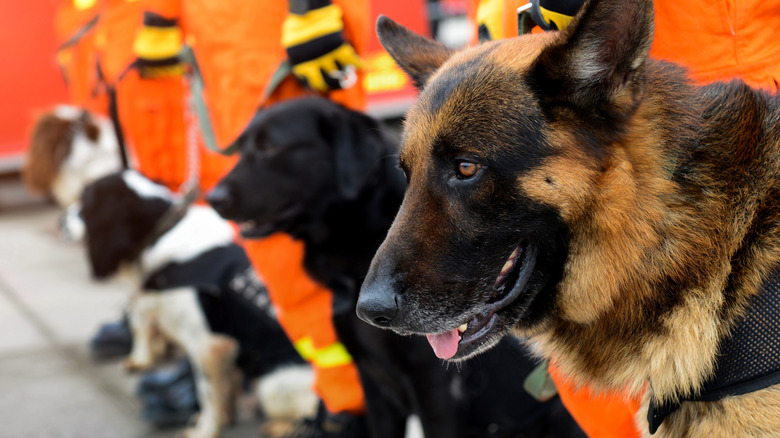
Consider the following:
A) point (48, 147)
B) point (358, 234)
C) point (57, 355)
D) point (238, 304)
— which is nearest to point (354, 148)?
point (358, 234)

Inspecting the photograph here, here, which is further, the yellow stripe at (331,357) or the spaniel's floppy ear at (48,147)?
the spaniel's floppy ear at (48,147)

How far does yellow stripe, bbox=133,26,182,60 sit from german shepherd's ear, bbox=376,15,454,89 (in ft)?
8.02

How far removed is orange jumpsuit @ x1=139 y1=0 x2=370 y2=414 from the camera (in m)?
3.15

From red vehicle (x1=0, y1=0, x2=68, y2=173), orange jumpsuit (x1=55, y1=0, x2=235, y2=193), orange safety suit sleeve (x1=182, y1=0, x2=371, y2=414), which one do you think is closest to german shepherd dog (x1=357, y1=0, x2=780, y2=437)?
orange safety suit sleeve (x1=182, y1=0, x2=371, y2=414)

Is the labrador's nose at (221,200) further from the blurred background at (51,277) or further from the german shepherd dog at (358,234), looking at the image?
the blurred background at (51,277)

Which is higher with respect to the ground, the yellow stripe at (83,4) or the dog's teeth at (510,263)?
the dog's teeth at (510,263)

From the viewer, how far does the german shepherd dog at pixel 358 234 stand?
256cm

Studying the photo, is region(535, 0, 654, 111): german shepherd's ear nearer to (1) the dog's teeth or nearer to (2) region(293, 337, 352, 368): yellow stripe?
(1) the dog's teeth

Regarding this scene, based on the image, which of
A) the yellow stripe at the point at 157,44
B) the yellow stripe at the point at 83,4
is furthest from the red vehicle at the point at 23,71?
the yellow stripe at the point at 157,44

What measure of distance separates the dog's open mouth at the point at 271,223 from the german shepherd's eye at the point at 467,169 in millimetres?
1417

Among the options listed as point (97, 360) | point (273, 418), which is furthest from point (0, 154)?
point (273, 418)

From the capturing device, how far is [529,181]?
1.48 metres

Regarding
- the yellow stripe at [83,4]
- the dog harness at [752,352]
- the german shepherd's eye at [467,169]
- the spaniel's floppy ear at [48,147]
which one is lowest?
the spaniel's floppy ear at [48,147]

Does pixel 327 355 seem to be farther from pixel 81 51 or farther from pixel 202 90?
pixel 81 51
